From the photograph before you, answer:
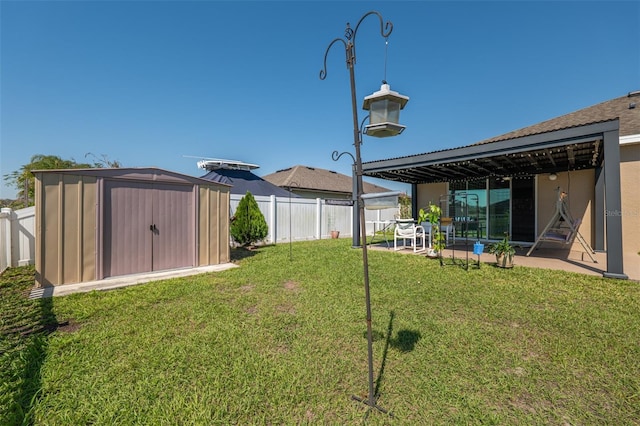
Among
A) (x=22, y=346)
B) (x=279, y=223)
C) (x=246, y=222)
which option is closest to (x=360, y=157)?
(x=22, y=346)

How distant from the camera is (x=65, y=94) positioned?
8.58 metres

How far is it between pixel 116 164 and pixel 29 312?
13587mm

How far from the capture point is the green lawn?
5.95ft

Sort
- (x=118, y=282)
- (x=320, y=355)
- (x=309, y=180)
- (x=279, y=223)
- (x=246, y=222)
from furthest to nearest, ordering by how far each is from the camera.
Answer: (x=309, y=180), (x=279, y=223), (x=246, y=222), (x=118, y=282), (x=320, y=355)

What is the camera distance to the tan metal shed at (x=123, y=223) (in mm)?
4410

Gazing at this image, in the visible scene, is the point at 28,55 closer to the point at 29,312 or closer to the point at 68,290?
the point at 68,290

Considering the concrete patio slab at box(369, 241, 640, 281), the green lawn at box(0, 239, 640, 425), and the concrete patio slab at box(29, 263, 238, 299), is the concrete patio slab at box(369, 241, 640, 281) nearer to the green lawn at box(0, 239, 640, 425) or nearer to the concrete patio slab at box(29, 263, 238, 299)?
the green lawn at box(0, 239, 640, 425)

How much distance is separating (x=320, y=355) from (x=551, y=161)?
8453 millimetres

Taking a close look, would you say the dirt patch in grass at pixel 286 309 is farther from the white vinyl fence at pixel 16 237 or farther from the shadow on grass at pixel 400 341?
the white vinyl fence at pixel 16 237

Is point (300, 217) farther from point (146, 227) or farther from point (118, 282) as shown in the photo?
point (118, 282)

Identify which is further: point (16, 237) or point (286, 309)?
point (16, 237)

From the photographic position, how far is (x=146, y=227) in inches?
213

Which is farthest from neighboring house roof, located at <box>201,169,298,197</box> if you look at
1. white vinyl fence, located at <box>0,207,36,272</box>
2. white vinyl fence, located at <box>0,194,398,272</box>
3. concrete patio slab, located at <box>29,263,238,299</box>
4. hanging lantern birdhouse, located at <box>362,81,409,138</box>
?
hanging lantern birdhouse, located at <box>362,81,409,138</box>

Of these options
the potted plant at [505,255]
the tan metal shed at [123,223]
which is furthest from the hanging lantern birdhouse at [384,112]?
the tan metal shed at [123,223]
